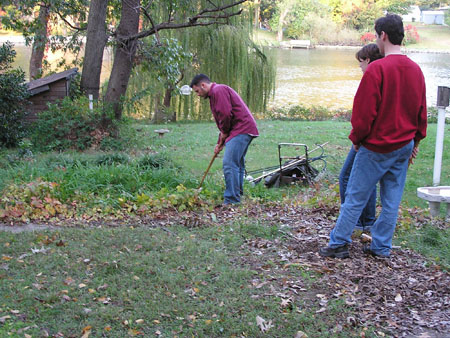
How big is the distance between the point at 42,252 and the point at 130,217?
1.58 meters

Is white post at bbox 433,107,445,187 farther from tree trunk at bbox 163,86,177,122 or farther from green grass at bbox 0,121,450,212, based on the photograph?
tree trunk at bbox 163,86,177,122

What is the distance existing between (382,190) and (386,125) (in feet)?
2.27

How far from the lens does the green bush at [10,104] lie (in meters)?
11.7

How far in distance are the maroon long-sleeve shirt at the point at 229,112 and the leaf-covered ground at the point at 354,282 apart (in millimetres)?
1567

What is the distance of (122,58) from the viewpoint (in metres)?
13.6

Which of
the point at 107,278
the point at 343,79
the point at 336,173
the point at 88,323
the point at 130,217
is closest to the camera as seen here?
the point at 88,323

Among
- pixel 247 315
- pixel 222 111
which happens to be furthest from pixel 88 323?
pixel 222 111

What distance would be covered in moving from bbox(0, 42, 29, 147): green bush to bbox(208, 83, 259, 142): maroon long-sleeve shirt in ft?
22.5

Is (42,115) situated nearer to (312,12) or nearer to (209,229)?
(209,229)

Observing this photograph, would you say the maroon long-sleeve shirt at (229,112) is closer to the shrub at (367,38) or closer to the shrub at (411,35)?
the shrub at (367,38)


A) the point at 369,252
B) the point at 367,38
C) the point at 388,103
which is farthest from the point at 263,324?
the point at 367,38

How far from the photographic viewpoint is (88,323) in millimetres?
3650

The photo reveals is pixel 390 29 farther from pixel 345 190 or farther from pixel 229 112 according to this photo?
pixel 229 112

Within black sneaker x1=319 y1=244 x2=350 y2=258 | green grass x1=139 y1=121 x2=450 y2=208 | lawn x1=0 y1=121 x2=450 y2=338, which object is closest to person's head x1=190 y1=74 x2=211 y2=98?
lawn x1=0 y1=121 x2=450 y2=338
